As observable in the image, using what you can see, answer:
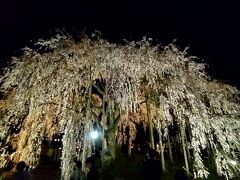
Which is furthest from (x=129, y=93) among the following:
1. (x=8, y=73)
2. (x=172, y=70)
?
(x=8, y=73)

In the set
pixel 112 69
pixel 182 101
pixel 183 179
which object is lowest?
pixel 183 179

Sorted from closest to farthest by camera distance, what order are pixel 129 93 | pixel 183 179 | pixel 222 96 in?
1. pixel 183 179
2. pixel 129 93
3. pixel 222 96

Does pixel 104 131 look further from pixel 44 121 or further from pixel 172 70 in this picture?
pixel 172 70

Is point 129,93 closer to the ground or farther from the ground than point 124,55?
closer to the ground

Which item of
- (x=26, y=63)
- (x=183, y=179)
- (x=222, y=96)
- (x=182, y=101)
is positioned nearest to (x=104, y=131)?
(x=182, y=101)

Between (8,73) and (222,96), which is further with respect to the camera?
(222,96)

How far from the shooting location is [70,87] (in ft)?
39.5

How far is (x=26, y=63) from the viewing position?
468 inches

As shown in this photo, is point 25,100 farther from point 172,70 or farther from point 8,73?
point 172,70

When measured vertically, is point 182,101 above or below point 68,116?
above

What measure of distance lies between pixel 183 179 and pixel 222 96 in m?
8.22

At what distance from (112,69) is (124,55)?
80 centimetres

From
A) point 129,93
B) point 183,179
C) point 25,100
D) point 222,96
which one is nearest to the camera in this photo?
point 183,179

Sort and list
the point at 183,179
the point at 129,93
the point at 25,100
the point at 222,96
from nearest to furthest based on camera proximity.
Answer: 1. the point at 183,179
2. the point at 25,100
3. the point at 129,93
4. the point at 222,96
